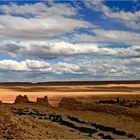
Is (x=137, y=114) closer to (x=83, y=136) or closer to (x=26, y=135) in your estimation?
(x=83, y=136)

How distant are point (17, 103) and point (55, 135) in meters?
31.1

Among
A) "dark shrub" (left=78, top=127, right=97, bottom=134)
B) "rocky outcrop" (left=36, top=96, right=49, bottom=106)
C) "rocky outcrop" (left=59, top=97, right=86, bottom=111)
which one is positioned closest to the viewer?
"dark shrub" (left=78, top=127, right=97, bottom=134)

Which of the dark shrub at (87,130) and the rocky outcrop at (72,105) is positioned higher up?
the rocky outcrop at (72,105)

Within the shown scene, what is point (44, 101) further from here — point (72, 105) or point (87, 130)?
point (87, 130)

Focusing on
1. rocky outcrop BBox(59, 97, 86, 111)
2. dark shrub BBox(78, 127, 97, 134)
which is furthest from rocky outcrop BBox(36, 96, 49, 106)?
dark shrub BBox(78, 127, 97, 134)

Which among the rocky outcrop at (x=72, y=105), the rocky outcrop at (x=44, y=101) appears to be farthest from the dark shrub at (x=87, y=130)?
the rocky outcrop at (x=44, y=101)

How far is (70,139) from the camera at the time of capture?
24.1 meters

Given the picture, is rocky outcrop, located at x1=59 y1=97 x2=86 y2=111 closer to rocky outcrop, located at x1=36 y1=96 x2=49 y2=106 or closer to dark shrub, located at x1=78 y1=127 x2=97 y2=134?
rocky outcrop, located at x1=36 y1=96 x2=49 y2=106

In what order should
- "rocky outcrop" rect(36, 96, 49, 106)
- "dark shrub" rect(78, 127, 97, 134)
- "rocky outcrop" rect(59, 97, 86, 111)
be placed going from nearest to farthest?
1. "dark shrub" rect(78, 127, 97, 134)
2. "rocky outcrop" rect(59, 97, 86, 111)
3. "rocky outcrop" rect(36, 96, 49, 106)

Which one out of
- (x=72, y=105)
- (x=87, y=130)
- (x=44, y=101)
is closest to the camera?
(x=87, y=130)

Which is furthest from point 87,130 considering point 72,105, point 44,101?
point 44,101

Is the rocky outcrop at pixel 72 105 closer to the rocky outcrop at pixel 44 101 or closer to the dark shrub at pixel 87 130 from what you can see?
the rocky outcrop at pixel 44 101

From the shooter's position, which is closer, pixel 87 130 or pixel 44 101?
pixel 87 130

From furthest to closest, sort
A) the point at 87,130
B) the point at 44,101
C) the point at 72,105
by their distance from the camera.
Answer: the point at 44,101
the point at 72,105
the point at 87,130
